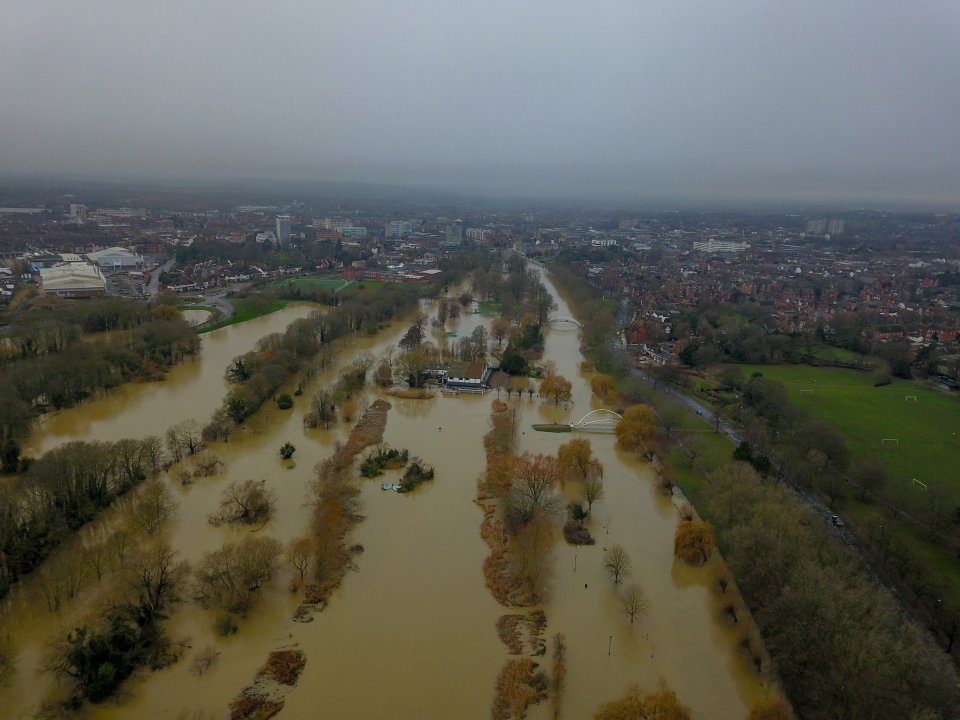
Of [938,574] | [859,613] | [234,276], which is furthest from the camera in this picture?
[234,276]

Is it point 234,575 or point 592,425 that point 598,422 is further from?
point 234,575

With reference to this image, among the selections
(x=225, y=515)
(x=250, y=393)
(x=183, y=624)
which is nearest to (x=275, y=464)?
(x=225, y=515)

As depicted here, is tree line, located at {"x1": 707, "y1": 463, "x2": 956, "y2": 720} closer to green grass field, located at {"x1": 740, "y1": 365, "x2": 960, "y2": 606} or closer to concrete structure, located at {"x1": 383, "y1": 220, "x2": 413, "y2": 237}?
green grass field, located at {"x1": 740, "y1": 365, "x2": 960, "y2": 606}

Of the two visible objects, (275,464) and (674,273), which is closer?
(275,464)

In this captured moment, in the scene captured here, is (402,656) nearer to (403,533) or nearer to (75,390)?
(403,533)

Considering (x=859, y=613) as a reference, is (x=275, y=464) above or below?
below

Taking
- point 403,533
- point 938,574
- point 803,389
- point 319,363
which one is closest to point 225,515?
point 403,533

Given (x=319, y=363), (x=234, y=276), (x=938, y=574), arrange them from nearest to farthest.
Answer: (x=938, y=574), (x=319, y=363), (x=234, y=276)

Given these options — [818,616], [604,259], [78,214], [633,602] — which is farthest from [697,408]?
[78,214]
